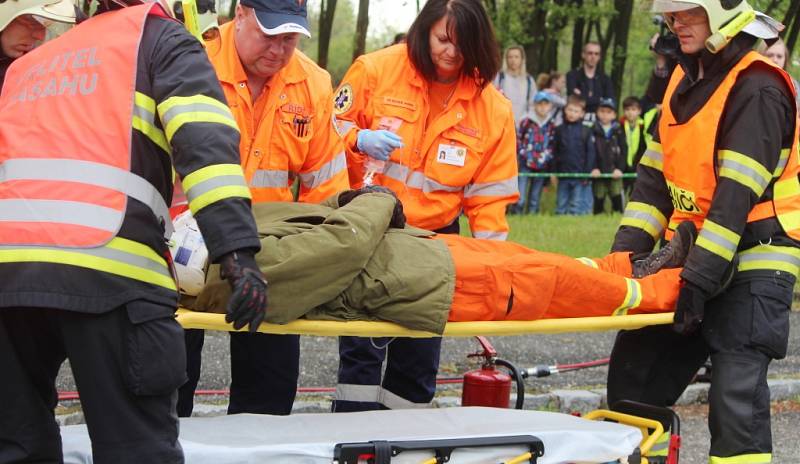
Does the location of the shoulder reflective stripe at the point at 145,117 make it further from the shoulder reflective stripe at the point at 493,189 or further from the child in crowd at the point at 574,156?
the child in crowd at the point at 574,156

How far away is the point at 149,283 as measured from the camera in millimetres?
3092

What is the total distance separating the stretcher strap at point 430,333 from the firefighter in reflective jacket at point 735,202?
0.79ft

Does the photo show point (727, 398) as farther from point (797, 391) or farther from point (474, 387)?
point (797, 391)

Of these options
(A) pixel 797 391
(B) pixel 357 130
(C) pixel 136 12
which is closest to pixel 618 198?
(A) pixel 797 391

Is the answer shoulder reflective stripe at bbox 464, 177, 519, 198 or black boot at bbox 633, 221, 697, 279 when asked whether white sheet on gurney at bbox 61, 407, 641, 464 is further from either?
shoulder reflective stripe at bbox 464, 177, 519, 198

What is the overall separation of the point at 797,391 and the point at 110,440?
4.99m

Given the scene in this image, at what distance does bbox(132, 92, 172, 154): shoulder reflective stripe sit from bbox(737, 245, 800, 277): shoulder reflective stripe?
225cm

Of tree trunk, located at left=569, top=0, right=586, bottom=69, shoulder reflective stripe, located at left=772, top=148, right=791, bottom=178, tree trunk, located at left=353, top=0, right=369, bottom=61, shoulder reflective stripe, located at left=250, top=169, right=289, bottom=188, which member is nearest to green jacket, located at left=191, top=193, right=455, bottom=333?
shoulder reflective stripe, located at left=250, top=169, right=289, bottom=188

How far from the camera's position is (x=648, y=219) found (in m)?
4.79

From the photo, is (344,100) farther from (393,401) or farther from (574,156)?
(574,156)

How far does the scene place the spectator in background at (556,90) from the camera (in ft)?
45.1

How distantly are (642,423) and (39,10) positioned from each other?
107 inches

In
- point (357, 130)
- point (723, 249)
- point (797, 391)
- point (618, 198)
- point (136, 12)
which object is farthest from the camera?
point (618, 198)

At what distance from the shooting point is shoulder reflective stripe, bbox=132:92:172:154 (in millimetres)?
3119
